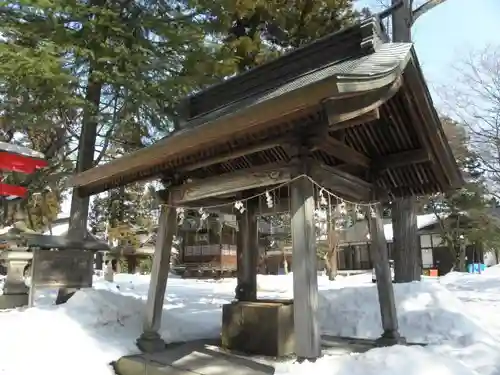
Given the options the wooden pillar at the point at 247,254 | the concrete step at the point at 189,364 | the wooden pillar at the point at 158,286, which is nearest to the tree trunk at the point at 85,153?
the wooden pillar at the point at 158,286

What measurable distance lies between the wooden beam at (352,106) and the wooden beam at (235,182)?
3.73 feet

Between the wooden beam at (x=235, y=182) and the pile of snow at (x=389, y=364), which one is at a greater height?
the wooden beam at (x=235, y=182)

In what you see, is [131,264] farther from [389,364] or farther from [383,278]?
[389,364]

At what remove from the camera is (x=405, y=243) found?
10.0 metres

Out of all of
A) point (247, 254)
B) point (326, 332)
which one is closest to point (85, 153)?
point (247, 254)

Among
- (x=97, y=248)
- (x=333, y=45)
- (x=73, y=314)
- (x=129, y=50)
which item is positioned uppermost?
(x=129, y=50)

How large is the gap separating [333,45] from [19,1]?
6089mm

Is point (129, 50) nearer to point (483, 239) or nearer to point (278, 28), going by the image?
point (278, 28)

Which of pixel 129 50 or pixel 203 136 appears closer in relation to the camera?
pixel 203 136

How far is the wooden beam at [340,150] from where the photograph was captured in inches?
178

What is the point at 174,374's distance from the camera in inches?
185

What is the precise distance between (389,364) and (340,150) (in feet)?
8.29

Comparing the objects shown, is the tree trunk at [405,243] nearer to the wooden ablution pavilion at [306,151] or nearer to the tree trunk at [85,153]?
the wooden ablution pavilion at [306,151]

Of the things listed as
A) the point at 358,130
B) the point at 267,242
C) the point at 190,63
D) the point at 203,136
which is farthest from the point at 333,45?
the point at 267,242
